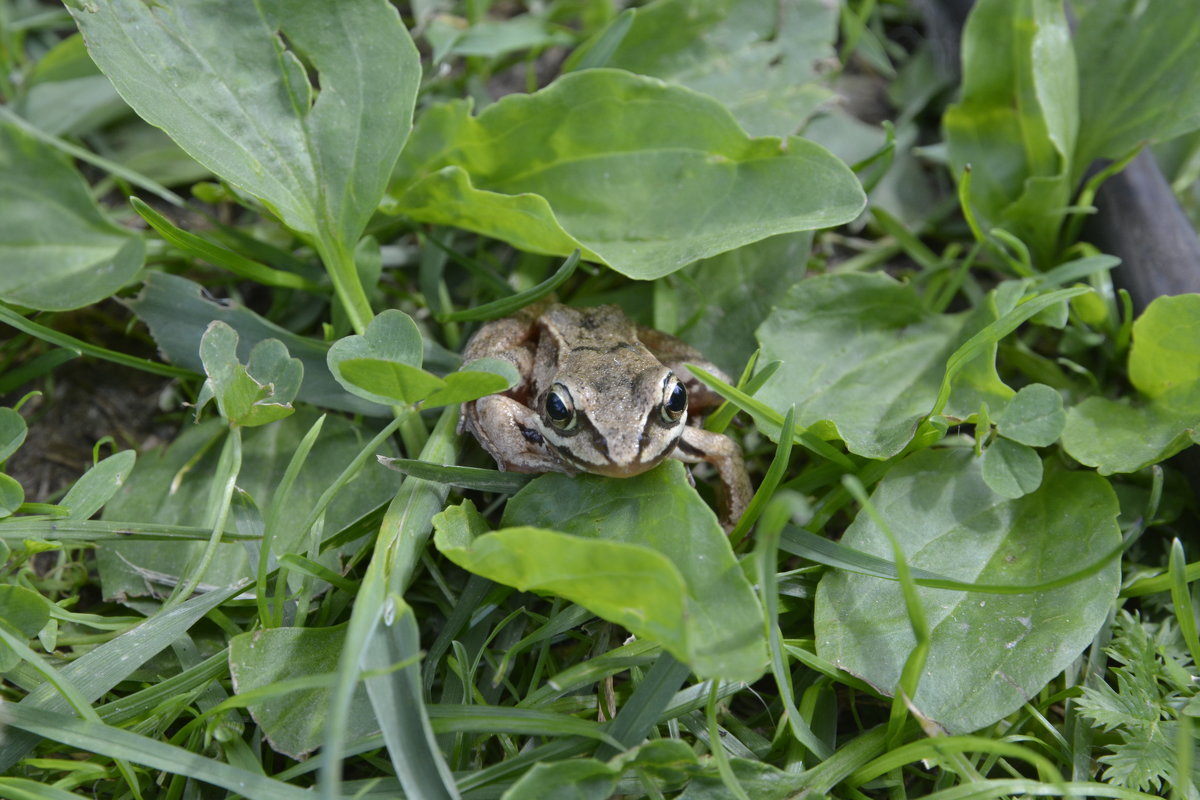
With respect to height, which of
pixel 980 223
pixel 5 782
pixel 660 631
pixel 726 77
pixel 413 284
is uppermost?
pixel 726 77

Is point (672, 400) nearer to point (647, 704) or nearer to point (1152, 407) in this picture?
point (647, 704)

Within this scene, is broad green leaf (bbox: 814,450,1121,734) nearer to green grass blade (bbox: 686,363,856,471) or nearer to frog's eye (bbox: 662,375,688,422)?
green grass blade (bbox: 686,363,856,471)

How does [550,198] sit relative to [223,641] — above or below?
above

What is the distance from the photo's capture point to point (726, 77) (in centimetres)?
445

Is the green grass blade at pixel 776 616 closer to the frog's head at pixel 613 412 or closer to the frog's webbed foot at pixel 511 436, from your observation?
the frog's head at pixel 613 412

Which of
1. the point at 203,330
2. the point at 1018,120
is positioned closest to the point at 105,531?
the point at 203,330

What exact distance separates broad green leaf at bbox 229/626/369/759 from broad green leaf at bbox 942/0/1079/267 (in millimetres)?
3516

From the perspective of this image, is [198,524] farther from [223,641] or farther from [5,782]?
[5,782]

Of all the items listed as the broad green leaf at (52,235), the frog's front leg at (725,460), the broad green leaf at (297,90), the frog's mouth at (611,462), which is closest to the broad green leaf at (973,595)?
the frog's front leg at (725,460)

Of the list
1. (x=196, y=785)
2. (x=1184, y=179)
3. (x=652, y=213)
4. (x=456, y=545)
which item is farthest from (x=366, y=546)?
(x=1184, y=179)

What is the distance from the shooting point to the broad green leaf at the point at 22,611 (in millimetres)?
2706

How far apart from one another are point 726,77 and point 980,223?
5.00ft

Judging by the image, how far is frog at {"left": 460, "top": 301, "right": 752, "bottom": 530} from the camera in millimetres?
2984

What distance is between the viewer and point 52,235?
3791mm
